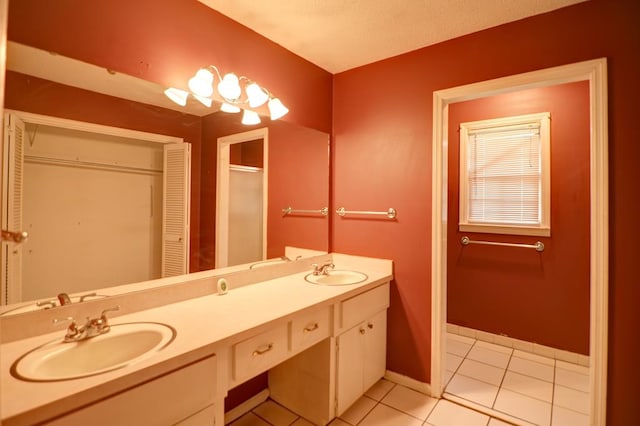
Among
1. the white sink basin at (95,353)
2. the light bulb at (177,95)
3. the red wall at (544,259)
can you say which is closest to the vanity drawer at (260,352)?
the white sink basin at (95,353)

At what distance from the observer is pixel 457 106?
115 inches

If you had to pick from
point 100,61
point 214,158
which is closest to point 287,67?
point 214,158

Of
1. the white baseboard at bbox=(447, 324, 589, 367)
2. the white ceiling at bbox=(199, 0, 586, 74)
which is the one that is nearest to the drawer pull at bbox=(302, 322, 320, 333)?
the white ceiling at bbox=(199, 0, 586, 74)

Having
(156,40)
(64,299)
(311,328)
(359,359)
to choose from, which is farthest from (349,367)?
(156,40)

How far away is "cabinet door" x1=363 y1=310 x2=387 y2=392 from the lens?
6.61 ft

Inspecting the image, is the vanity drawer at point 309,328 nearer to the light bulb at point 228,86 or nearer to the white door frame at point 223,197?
the white door frame at point 223,197

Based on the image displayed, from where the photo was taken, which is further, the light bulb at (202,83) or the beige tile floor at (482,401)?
the beige tile floor at (482,401)

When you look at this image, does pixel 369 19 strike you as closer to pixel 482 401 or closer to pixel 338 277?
pixel 338 277

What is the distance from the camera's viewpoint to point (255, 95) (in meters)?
1.85

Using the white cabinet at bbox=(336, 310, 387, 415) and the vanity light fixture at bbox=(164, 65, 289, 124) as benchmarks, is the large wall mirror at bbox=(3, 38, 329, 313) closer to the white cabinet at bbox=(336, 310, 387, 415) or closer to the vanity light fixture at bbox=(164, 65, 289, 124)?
the vanity light fixture at bbox=(164, 65, 289, 124)

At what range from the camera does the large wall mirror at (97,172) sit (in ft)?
3.76

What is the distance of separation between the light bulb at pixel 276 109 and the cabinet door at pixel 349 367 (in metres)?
1.41

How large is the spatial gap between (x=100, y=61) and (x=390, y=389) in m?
2.46

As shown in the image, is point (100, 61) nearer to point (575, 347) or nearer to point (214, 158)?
point (214, 158)
